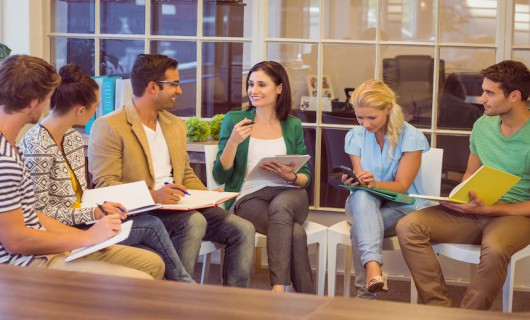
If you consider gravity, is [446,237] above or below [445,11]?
below

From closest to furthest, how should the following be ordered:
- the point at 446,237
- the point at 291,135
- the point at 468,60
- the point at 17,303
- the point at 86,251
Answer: the point at 17,303
the point at 86,251
the point at 446,237
the point at 291,135
the point at 468,60

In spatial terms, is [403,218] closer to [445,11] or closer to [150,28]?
[445,11]

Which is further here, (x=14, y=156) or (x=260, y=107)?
(x=260, y=107)

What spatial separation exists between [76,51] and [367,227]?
2.23 meters

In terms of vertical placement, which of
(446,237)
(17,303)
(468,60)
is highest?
(468,60)

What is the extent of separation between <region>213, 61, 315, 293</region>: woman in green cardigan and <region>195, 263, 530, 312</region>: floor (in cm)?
70

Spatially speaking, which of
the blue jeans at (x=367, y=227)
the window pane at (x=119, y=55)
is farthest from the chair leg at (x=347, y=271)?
the window pane at (x=119, y=55)

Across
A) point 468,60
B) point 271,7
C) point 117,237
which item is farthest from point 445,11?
point 117,237

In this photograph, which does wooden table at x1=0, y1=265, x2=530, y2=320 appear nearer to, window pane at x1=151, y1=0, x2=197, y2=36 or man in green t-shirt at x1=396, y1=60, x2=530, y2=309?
man in green t-shirt at x1=396, y1=60, x2=530, y2=309

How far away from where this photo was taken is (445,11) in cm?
473

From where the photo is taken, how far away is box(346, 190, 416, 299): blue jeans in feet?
12.6

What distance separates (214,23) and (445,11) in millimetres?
1272

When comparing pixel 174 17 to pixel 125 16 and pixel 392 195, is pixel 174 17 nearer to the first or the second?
pixel 125 16

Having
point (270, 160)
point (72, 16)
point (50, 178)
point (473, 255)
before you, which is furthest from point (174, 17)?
point (473, 255)
